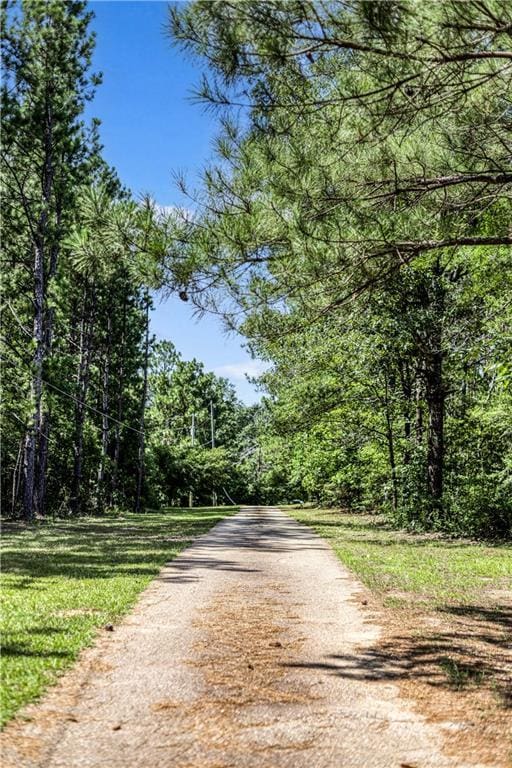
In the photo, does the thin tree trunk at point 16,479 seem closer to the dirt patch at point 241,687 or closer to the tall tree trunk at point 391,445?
the tall tree trunk at point 391,445

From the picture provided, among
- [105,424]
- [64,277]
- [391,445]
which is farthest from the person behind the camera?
[105,424]

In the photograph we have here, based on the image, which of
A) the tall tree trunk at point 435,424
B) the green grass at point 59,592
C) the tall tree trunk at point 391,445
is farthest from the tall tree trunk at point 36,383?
the tall tree trunk at point 435,424

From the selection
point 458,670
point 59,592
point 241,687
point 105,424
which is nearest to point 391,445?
point 105,424

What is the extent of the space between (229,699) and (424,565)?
7329 mm

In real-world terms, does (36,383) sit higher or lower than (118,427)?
higher

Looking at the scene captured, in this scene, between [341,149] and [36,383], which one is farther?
[36,383]

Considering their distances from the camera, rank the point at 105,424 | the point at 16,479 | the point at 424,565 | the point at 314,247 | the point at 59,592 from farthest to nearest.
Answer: the point at 16,479
the point at 105,424
the point at 424,565
the point at 59,592
the point at 314,247

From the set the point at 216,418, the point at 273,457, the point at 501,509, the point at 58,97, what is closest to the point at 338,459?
the point at 501,509

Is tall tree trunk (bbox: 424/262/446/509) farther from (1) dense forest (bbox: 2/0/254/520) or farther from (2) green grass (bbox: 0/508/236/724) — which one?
(1) dense forest (bbox: 2/0/254/520)

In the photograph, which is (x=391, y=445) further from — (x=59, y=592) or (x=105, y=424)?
(x=59, y=592)

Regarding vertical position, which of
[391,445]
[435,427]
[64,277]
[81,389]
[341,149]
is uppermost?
[64,277]

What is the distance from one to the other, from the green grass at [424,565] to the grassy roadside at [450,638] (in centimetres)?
2

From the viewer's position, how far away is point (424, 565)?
10.8 metres

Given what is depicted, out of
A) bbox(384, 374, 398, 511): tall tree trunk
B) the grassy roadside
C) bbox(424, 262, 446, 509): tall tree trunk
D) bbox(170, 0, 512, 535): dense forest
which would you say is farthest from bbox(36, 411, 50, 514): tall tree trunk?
bbox(170, 0, 512, 535): dense forest
